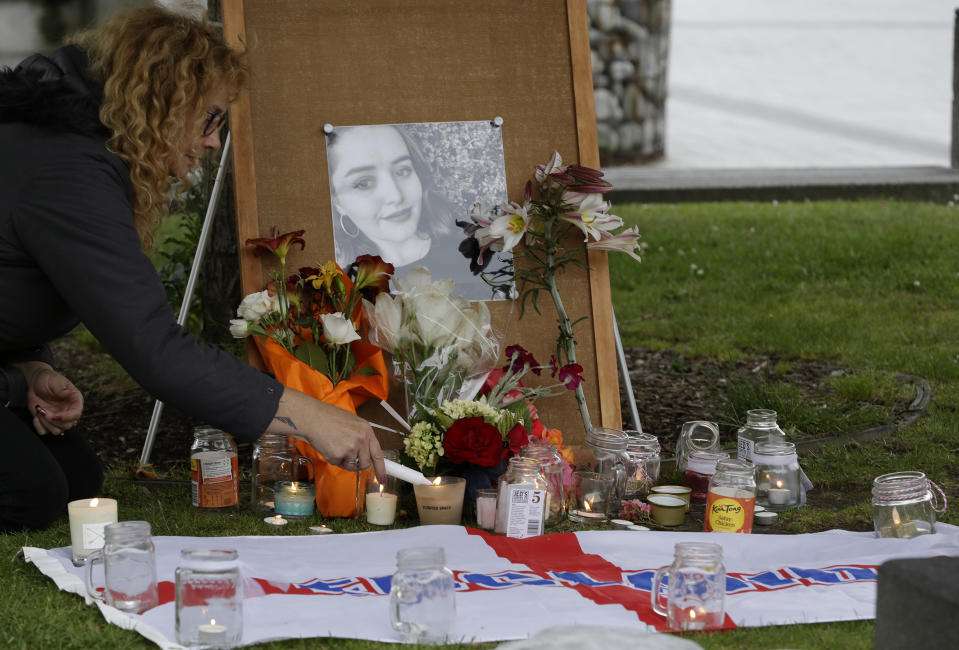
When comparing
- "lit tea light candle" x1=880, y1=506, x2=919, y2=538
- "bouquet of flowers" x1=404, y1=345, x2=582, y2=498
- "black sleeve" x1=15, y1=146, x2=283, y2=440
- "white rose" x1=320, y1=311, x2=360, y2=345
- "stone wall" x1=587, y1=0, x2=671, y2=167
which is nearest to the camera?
"black sleeve" x1=15, y1=146, x2=283, y2=440

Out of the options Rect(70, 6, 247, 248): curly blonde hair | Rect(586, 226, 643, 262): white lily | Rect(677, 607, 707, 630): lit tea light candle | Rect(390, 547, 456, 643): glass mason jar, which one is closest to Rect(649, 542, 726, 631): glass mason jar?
Rect(677, 607, 707, 630): lit tea light candle

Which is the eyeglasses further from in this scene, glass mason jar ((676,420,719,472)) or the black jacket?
glass mason jar ((676,420,719,472))

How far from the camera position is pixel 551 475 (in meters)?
3.17

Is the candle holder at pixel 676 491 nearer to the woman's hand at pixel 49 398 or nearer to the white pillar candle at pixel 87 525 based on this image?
the white pillar candle at pixel 87 525

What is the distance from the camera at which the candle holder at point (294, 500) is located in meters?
3.22

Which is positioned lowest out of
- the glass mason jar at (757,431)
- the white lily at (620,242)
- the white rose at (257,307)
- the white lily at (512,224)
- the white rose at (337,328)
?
the glass mason jar at (757,431)

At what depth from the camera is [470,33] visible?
12.3 ft

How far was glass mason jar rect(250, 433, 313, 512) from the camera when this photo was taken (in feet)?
10.8

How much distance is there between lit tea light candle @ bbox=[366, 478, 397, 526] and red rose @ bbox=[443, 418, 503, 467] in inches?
8.9

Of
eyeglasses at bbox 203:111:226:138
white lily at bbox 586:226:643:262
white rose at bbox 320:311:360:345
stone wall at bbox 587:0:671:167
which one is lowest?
white rose at bbox 320:311:360:345

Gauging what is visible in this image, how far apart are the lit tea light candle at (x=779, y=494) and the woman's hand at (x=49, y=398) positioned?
1.98 meters

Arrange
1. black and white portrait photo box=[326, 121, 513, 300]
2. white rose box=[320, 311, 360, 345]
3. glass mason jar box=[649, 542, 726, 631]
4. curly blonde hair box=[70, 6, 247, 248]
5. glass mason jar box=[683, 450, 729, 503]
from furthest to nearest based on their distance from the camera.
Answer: black and white portrait photo box=[326, 121, 513, 300], glass mason jar box=[683, 450, 729, 503], white rose box=[320, 311, 360, 345], curly blonde hair box=[70, 6, 247, 248], glass mason jar box=[649, 542, 726, 631]

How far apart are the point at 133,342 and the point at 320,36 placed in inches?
57.9

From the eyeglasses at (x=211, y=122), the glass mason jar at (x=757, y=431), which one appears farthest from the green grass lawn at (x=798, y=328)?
the eyeglasses at (x=211, y=122)
